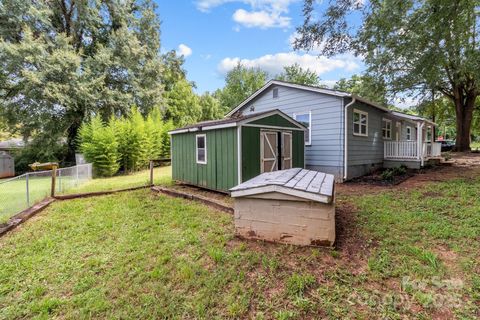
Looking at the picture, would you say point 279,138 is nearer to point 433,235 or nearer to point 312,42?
point 312,42

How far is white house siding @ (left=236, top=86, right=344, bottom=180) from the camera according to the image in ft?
28.0

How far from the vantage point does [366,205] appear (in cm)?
529

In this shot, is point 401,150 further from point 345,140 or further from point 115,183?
point 115,183

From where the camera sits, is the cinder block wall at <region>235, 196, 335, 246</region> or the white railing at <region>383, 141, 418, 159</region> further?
the white railing at <region>383, 141, 418, 159</region>

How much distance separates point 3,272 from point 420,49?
9.23m

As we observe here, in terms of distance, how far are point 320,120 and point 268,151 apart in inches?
118

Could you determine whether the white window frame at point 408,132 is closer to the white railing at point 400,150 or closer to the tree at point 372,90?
the tree at point 372,90

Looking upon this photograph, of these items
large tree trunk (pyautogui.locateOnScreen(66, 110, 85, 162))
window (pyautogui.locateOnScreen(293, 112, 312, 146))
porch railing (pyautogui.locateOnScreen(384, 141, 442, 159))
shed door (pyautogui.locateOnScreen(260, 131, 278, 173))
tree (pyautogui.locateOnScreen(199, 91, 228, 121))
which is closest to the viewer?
shed door (pyautogui.locateOnScreen(260, 131, 278, 173))

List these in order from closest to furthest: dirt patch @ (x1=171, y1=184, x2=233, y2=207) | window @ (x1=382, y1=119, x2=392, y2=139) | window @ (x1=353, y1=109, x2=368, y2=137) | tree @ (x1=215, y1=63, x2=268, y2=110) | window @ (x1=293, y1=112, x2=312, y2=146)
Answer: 1. dirt patch @ (x1=171, y1=184, x2=233, y2=207)
2. window @ (x1=353, y1=109, x2=368, y2=137)
3. window @ (x1=293, y1=112, x2=312, y2=146)
4. window @ (x1=382, y1=119, x2=392, y2=139)
5. tree @ (x1=215, y1=63, x2=268, y2=110)

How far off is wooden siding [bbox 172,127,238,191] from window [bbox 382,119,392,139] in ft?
28.7

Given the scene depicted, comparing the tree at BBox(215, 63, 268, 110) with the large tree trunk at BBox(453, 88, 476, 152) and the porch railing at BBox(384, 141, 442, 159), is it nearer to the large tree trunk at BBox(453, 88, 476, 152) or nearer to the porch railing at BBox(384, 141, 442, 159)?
the large tree trunk at BBox(453, 88, 476, 152)

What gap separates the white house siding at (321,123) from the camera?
28.0ft

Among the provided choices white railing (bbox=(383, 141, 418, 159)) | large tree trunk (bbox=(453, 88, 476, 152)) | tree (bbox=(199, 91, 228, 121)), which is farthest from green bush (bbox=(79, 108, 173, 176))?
large tree trunk (bbox=(453, 88, 476, 152))

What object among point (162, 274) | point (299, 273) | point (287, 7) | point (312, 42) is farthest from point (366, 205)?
point (287, 7)
